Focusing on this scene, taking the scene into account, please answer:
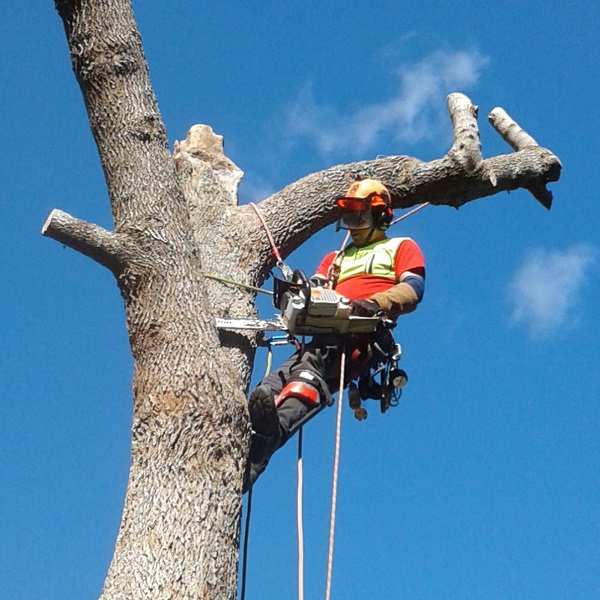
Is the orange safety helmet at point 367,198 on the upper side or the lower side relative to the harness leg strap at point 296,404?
upper

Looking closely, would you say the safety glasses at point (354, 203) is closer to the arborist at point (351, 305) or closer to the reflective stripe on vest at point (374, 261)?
the arborist at point (351, 305)

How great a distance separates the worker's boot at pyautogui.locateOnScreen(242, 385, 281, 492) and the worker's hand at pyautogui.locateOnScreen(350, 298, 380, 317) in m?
0.66

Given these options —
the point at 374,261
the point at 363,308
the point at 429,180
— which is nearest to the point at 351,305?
the point at 363,308

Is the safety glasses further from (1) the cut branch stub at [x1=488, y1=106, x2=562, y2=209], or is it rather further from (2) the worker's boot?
(2) the worker's boot

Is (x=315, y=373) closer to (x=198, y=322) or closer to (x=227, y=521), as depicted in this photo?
(x=198, y=322)

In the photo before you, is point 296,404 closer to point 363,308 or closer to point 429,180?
point 363,308

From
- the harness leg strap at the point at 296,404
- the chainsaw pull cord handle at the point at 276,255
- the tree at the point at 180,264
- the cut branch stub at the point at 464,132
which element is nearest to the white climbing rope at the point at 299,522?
the harness leg strap at the point at 296,404

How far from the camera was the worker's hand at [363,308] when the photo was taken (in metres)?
5.02

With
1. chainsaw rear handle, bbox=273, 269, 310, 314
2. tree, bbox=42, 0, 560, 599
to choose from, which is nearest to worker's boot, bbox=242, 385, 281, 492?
tree, bbox=42, 0, 560, 599

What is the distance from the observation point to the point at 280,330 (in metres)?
5.00

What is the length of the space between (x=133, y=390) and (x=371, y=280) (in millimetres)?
1735

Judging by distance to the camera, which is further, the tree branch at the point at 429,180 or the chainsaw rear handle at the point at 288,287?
the tree branch at the point at 429,180

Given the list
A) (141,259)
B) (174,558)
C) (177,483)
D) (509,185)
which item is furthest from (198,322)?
(509,185)

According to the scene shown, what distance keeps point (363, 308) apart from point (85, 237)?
4.45ft
